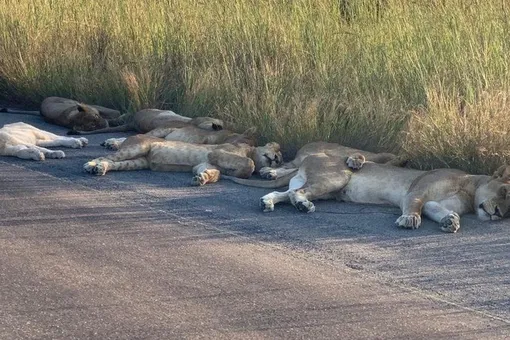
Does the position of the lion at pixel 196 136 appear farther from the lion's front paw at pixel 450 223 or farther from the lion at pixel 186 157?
the lion's front paw at pixel 450 223

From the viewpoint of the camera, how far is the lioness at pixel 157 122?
1078cm

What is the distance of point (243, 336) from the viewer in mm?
5543

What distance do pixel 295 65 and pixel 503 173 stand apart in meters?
4.01

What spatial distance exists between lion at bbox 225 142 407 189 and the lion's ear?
3.14ft

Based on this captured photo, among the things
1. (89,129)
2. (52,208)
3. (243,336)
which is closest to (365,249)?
(243,336)

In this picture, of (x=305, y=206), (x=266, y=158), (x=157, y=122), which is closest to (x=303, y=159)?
(x=266, y=158)

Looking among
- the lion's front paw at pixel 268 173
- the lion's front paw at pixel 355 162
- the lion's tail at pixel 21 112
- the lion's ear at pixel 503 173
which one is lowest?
the lion's tail at pixel 21 112

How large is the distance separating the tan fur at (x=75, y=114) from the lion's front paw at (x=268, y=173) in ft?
9.07

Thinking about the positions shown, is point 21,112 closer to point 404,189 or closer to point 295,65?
point 295,65

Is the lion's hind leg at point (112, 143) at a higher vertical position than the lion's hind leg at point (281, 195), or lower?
lower

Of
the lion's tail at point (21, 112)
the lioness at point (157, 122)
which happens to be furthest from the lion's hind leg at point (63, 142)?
the lion's tail at point (21, 112)

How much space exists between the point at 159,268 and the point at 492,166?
3.35 metres

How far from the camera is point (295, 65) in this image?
38.9ft

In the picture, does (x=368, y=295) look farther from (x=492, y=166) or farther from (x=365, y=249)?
(x=492, y=166)
